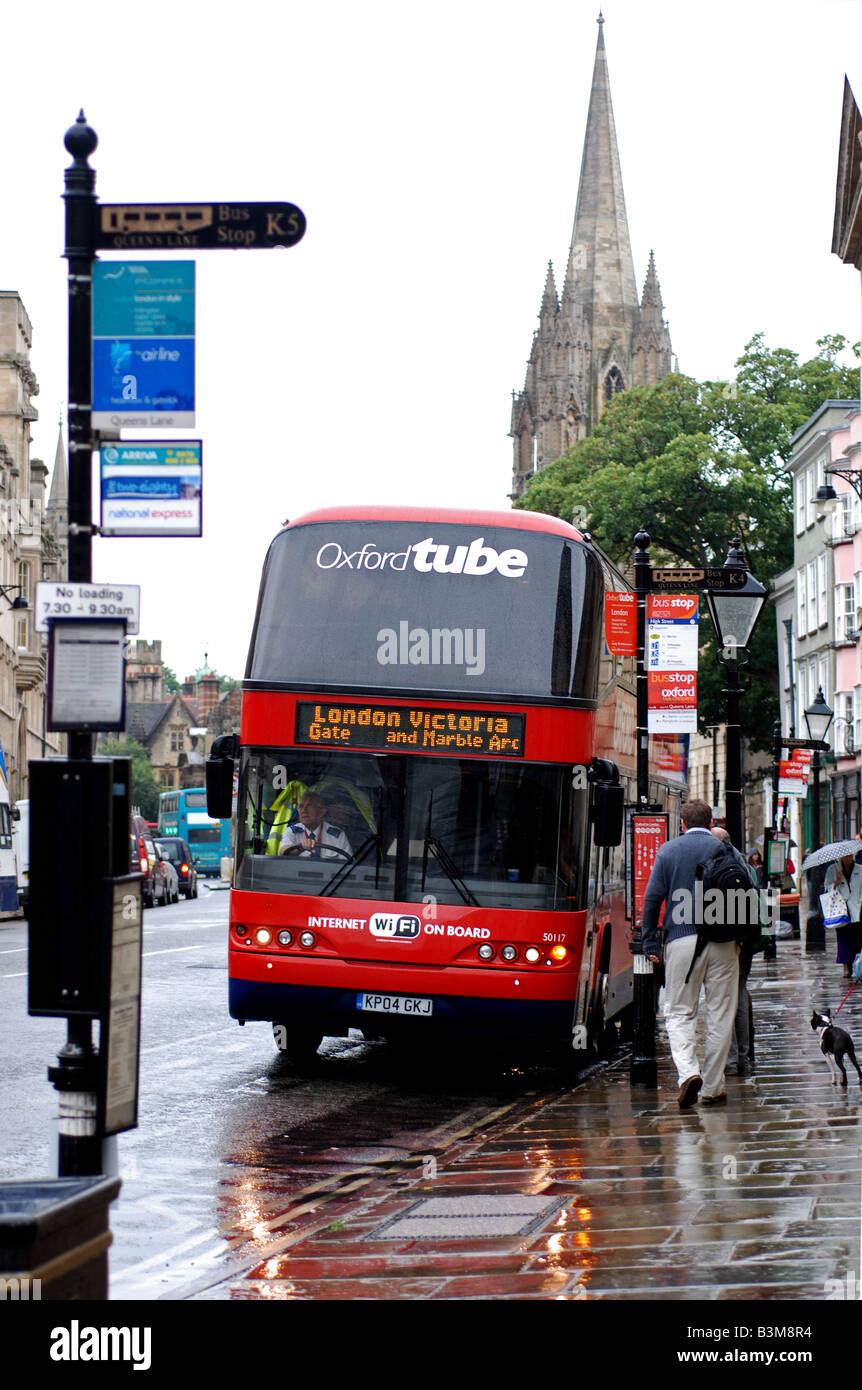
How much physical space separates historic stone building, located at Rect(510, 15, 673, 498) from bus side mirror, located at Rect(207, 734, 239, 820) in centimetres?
10262

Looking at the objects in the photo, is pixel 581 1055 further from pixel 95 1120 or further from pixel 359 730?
pixel 95 1120

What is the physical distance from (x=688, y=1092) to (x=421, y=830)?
8.92ft

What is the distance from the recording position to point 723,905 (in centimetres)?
1319

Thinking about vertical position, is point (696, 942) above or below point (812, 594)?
below

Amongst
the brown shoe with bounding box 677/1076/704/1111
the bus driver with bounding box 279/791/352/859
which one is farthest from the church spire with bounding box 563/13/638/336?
the brown shoe with bounding box 677/1076/704/1111

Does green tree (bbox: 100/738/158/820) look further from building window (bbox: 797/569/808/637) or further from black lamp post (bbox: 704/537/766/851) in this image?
black lamp post (bbox: 704/537/766/851)

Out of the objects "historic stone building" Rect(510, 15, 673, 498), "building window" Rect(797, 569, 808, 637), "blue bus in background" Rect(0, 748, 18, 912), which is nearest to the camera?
"blue bus in background" Rect(0, 748, 18, 912)

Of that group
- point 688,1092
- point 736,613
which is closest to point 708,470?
point 736,613

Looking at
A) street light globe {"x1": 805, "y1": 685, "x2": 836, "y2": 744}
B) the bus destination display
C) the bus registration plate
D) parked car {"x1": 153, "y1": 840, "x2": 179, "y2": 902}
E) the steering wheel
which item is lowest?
parked car {"x1": 153, "y1": 840, "x2": 179, "y2": 902}

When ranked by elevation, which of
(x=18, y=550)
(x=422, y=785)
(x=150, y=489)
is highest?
(x=18, y=550)

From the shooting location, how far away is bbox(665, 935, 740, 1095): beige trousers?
43.0 feet

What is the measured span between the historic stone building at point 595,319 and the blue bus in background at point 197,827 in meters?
33.5

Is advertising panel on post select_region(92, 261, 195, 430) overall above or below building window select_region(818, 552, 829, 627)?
below

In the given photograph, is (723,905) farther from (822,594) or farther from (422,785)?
(822,594)
